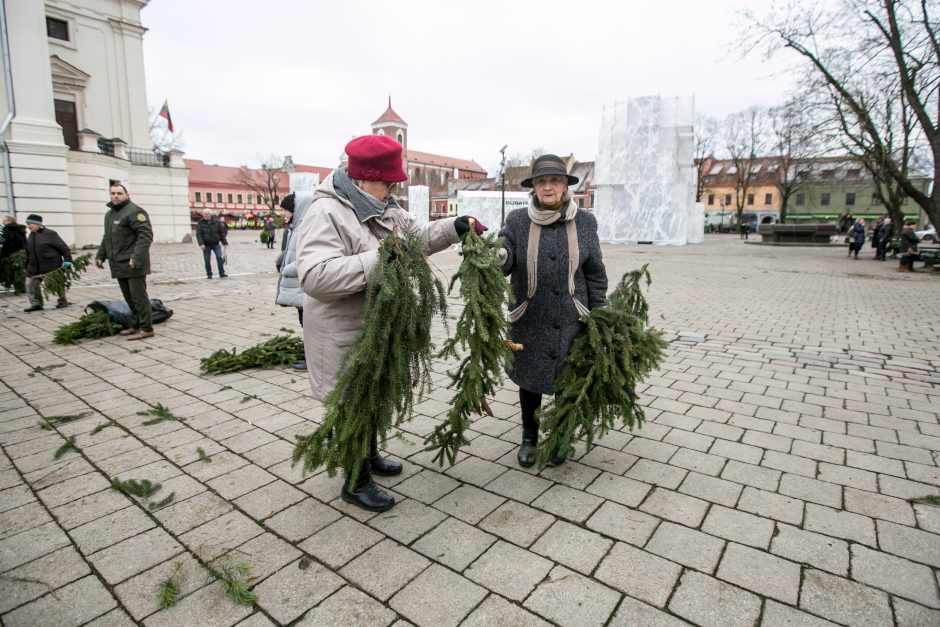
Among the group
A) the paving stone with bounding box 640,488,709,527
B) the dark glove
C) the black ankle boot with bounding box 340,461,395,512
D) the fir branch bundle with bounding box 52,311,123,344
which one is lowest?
the paving stone with bounding box 640,488,709,527

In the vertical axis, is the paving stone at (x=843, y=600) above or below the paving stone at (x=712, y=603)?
above

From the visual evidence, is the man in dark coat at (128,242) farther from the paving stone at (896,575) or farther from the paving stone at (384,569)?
the paving stone at (896,575)

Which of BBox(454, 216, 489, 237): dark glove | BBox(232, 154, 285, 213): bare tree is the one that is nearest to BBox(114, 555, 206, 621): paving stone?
BBox(454, 216, 489, 237): dark glove

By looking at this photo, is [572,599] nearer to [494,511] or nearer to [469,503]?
[494,511]

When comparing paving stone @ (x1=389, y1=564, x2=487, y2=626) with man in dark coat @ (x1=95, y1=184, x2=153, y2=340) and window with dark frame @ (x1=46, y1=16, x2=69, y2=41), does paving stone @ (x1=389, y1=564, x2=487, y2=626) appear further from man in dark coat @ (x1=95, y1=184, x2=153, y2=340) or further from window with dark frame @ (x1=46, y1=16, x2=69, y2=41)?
window with dark frame @ (x1=46, y1=16, x2=69, y2=41)

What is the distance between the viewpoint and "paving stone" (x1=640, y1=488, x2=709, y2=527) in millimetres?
2816

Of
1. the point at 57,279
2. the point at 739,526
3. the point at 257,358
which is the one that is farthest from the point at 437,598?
the point at 57,279

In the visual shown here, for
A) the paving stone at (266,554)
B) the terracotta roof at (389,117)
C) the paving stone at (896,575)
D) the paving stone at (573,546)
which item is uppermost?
the terracotta roof at (389,117)

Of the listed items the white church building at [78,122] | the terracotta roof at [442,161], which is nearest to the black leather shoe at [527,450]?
the white church building at [78,122]

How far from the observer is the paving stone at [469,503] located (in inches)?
113

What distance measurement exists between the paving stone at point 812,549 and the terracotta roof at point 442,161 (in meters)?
96.7

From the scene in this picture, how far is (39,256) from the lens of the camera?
8766mm

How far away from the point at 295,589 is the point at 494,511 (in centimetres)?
108

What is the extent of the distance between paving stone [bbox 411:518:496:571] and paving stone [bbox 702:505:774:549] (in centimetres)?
114
